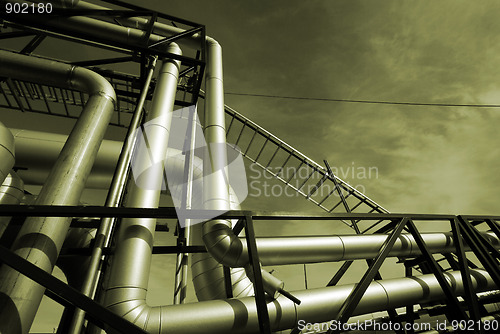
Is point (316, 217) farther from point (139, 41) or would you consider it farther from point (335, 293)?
point (139, 41)

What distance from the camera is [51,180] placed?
2.65 metres

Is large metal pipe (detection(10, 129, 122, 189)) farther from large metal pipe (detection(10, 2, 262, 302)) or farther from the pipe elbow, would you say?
large metal pipe (detection(10, 2, 262, 302))

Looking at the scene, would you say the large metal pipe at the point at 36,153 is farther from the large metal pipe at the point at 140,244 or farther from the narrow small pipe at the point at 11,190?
the large metal pipe at the point at 140,244

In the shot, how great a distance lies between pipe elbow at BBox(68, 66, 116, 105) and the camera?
3726mm

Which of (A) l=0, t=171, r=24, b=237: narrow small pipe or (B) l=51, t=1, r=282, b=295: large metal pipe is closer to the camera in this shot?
(B) l=51, t=1, r=282, b=295: large metal pipe

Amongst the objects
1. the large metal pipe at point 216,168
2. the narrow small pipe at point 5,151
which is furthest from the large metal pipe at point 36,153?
the large metal pipe at point 216,168

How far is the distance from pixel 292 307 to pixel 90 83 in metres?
4.18

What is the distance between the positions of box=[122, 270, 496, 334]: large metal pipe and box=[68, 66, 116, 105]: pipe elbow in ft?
9.97

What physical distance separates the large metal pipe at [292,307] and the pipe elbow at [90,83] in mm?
3040

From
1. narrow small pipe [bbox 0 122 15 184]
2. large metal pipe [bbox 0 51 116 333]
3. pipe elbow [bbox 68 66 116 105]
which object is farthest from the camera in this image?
pipe elbow [bbox 68 66 116 105]

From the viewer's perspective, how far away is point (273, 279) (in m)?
2.93

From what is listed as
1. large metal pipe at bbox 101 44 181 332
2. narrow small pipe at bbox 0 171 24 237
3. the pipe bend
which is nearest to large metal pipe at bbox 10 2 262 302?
the pipe bend

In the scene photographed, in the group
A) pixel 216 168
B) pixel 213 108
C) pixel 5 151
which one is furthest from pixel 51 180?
pixel 213 108

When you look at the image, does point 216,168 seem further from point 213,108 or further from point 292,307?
point 292,307
